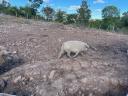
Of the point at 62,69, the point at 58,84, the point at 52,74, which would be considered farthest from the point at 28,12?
the point at 58,84

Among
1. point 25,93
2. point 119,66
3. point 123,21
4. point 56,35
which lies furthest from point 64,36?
point 123,21

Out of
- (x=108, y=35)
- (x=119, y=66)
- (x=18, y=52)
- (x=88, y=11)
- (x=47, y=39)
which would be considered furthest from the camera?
(x=88, y=11)

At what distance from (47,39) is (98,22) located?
12.3 m

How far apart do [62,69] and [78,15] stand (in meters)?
17.0

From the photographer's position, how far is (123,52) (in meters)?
12.0

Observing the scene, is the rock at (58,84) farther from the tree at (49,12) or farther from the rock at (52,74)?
Result: the tree at (49,12)

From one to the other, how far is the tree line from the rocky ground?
10.2 m

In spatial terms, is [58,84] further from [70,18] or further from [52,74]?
[70,18]

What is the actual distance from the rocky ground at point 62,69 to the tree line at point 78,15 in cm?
1019

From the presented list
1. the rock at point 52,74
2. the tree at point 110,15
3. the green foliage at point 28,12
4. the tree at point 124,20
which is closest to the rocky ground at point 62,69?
the rock at point 52,74

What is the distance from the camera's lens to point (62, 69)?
10.5m

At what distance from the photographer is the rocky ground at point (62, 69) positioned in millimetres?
9906

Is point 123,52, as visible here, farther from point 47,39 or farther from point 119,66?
point 47,39

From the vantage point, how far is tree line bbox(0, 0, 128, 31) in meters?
24.0
